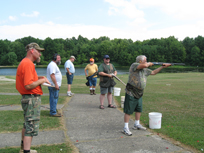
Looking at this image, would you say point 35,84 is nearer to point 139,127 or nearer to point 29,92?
point 29,92

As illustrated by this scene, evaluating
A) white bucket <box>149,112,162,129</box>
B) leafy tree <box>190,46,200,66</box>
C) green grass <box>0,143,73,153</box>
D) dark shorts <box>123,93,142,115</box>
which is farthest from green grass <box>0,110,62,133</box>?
leafy tree <box>190,46,200,66</box>

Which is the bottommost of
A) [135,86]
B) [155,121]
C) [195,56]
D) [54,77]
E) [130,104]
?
[155,121]

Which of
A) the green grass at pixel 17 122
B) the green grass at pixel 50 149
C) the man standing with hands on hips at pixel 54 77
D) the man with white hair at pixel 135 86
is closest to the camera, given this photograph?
the green grass at pixel 50 149

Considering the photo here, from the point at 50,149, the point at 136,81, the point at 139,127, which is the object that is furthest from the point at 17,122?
the point at 136,81

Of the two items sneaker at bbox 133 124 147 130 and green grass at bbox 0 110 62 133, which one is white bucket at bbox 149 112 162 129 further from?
green grass at bbox 0 110 62 133

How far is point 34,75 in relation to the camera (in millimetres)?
3496

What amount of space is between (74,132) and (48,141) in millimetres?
818

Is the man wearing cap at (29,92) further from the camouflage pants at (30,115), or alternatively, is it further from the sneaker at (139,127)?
the sneaker at (139,127)

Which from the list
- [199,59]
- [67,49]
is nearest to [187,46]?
[199,59]

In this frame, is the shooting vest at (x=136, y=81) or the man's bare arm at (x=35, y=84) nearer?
the man's bare arm at (x=35, y=84)

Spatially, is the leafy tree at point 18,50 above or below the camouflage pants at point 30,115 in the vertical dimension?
above

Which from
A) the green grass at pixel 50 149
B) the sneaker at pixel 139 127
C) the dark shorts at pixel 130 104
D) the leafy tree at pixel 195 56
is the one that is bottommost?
the green grass at pixel 50 149

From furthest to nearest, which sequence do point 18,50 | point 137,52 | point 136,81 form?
point 137,52 < point 18,50 < point 136,81

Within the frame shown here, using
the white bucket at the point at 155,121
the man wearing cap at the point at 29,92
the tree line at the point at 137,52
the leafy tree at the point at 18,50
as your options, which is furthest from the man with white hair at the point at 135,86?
the leafy tree at the point at 18,50
